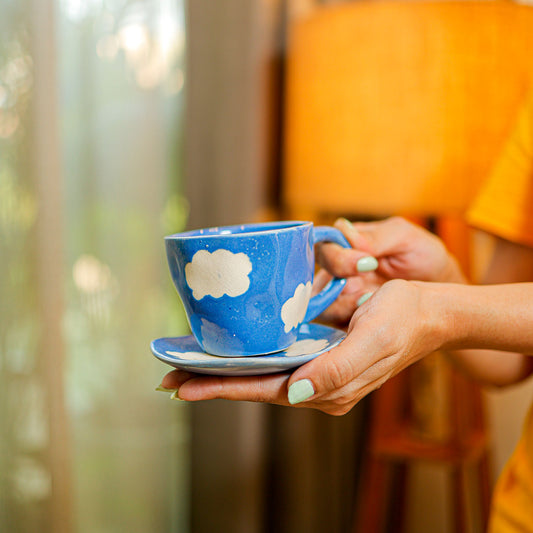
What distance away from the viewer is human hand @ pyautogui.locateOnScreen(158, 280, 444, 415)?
1.54 feet

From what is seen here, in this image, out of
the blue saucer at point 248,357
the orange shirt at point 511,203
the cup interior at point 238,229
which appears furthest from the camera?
the orange shirt at point 511,203

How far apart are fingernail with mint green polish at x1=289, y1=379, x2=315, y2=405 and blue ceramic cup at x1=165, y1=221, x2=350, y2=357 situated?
7cm

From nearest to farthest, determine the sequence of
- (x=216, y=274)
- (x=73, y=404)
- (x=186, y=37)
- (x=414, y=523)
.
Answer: (x=216, y=274) → (x=73, y=404) → (x=186, y=37) → (x=414, y=523)

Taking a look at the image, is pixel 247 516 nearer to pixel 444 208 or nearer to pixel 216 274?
pixel 444 208

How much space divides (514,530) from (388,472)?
1.66 feet

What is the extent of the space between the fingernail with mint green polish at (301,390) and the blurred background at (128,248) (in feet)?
1.56

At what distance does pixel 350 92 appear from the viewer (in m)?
1.01

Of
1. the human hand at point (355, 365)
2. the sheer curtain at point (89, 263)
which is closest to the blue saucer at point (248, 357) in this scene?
the human hand at point (355, 365)

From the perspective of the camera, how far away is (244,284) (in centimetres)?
49

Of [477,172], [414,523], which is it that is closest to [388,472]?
[414,523]

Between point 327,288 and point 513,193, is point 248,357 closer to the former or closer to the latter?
point 327,288

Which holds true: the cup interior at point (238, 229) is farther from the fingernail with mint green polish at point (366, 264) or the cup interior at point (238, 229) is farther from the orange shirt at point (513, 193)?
the orange shirt at point (513, 193)

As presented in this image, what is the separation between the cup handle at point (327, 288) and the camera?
1.90ft

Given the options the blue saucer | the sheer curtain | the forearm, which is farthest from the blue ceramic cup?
the sheer curtain
